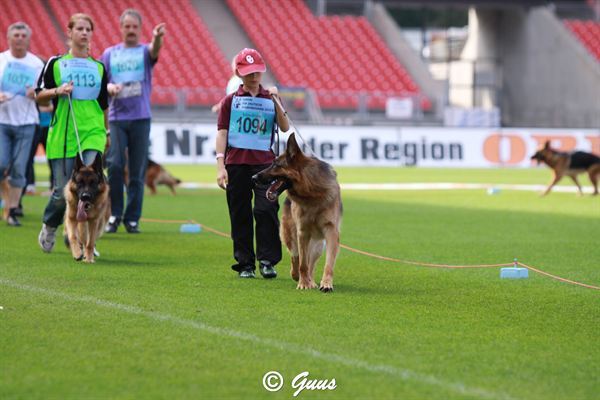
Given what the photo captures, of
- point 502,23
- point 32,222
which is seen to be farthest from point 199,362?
point 502,23

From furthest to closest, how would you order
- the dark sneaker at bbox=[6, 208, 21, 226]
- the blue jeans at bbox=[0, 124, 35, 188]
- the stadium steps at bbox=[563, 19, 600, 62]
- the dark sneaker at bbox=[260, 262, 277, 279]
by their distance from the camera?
1. the stadium steps at bbox=[563, 19, 600, 62]
2. the dark sneaker at bbox=[6, 208, 21, 226]
3. the blue jeans at bbox=[0, 124, 35, 188]
4. the dark sneaker at bbox=[260, 262, 277, 279]

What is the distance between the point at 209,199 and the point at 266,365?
43.7ft

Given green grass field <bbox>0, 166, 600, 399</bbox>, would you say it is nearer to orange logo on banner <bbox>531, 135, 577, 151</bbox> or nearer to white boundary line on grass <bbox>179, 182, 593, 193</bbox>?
white boundary line on grass <bbox>179, 182, 593, 193</bbox>

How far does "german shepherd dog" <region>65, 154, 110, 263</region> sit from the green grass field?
0.26m

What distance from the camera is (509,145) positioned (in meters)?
32.2

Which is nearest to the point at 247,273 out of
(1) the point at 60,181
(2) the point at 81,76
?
(1) the point at 60,181

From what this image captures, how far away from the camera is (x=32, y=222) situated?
13195 mm

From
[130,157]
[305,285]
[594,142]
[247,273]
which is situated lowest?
[594,142]

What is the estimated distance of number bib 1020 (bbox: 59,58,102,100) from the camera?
378 inches

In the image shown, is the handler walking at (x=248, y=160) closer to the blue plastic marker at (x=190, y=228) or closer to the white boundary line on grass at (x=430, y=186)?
the blue plastic marker at (x=190, y=228)

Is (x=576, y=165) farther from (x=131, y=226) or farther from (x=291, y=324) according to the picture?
(x=291, y=324)

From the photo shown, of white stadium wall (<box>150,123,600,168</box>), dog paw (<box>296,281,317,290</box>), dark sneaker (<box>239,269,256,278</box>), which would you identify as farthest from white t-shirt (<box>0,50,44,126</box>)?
white stadium wall (<box>150,123,600,168</box>)

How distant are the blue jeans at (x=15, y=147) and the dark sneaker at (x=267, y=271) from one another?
15.4 feet

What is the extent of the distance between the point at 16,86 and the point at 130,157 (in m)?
1.55
